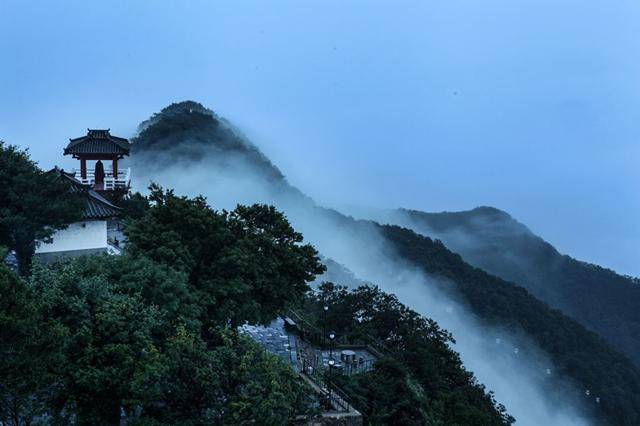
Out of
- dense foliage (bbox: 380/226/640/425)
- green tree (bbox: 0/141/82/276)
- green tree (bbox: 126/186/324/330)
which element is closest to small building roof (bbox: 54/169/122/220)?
green tree (bbox: 0/141/82/276)

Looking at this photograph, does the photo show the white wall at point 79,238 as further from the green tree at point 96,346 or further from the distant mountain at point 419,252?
the distant mountain at point 419,252

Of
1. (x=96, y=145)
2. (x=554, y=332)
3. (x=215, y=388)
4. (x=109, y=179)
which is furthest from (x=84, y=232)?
(x=554, y=332)

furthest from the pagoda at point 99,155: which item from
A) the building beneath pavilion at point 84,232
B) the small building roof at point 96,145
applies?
the building beneath pavilion at point 84,232

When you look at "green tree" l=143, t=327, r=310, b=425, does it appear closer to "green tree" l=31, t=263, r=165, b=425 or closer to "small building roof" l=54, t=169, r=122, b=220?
"green tree" l=31, t=263, r=165, b=425

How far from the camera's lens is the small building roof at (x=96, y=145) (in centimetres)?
2744

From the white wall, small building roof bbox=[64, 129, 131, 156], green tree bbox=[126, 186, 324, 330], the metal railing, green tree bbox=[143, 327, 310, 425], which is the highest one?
small building roof bbox=[64, 129, 131, 156]

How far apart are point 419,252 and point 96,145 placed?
141 ft

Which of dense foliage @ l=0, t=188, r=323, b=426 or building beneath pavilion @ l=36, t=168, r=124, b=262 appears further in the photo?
building beneath pavilion @ l=36, t=168, r=124, b=262

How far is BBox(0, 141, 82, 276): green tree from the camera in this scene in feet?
60.7

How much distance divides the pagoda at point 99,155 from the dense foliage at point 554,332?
3813 centimetres

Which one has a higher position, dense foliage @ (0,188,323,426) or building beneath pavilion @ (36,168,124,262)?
building beneath pavilion @ (36,168,124,262)

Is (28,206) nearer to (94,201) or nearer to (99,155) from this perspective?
(94,201)

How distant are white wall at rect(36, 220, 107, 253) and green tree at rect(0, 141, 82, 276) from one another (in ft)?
2.49

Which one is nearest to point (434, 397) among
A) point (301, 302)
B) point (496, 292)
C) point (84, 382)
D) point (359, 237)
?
point (301, 302)
